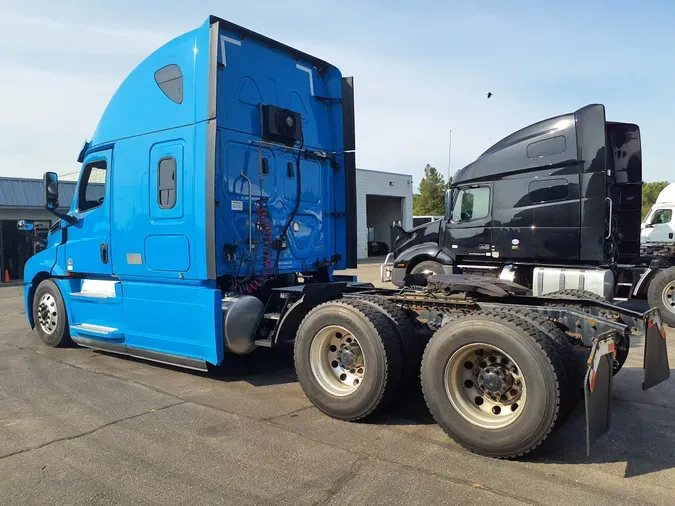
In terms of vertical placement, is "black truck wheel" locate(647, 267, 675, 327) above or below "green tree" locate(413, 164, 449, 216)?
below

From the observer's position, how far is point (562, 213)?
8.99 meters

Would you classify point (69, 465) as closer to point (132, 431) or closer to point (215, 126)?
point (132, 431)

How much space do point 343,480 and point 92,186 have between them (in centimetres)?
536

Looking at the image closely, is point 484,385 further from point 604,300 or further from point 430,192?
point 430,192

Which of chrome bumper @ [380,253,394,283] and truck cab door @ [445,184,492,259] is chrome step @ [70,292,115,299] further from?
truck cab door @ [445,184,492,259]

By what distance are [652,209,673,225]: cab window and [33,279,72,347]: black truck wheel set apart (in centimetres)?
1385

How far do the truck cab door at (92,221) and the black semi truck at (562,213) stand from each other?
22.0 feet

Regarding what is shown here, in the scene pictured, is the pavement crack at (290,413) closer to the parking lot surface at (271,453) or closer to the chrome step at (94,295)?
the parking lot surface at (271,453)

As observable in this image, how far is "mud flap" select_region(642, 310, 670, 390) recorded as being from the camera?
4195 mm

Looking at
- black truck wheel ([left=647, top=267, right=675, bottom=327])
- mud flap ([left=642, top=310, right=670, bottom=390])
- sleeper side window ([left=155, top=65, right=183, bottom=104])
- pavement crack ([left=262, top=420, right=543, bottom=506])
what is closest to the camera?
pavement crack ([left=262, top=420, right=543, bottom=506])

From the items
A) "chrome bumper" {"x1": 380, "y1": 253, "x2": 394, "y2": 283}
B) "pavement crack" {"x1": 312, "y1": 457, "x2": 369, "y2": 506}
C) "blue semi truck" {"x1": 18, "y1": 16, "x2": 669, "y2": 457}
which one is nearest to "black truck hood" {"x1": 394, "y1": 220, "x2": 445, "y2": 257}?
"chrome bumper" {"x1": 380, "y1": 253, "x2": 394, "y2": 283}

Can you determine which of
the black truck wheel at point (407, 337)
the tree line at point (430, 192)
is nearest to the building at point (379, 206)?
the tree line at point (430, 192)

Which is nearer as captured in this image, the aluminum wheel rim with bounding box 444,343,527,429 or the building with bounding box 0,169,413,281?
the aluminum wheel rim with bounding box 444,343,527,429

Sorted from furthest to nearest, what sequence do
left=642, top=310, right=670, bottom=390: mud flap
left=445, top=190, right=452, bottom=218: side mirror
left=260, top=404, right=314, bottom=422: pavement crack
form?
left=445, top=190, right=452, bottom=218: side mirror → left=260, top=404, right=314, bottom=422: pavement crack → left=642, top=310, right=670, bottom=390: mud flap
